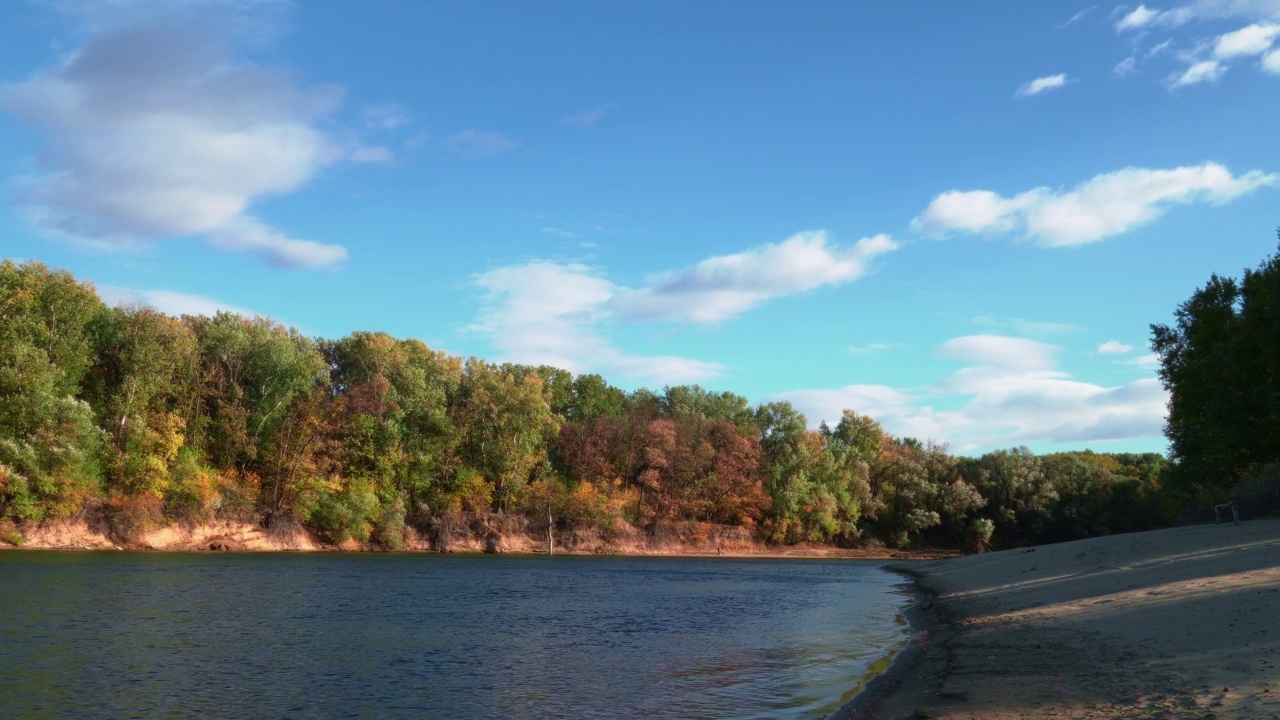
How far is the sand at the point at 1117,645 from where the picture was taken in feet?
43.5

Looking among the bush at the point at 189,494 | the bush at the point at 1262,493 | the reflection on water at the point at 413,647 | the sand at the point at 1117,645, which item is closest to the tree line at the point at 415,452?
the bush at the point at 189,494

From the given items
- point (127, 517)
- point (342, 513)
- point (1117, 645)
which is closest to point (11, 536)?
point (127, 517)

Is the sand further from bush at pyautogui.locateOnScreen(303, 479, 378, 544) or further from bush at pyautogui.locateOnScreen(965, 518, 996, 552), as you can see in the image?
bush at pyautogui.locateOnScreen(965, 518, 996, 552)

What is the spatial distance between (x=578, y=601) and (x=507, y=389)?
64.8 metres

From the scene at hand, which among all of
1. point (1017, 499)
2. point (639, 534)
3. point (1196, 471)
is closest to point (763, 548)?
point (639, 534)

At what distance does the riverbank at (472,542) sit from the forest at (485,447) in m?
1.17

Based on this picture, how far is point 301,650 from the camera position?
79.2ft

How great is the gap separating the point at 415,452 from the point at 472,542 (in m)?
12.8

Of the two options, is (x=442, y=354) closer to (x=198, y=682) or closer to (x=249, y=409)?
(x=249, y=409)

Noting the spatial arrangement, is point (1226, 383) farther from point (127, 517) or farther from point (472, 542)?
point (127, 517)

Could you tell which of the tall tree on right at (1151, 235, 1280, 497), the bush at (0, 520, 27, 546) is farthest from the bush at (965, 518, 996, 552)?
the bush at (0, 520, 27, 546)

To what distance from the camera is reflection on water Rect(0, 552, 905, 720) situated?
692 inches

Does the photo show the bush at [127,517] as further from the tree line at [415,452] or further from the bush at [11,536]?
the bush at [11,536]

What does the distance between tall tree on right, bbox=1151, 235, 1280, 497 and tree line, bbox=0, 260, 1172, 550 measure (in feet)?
15.0
